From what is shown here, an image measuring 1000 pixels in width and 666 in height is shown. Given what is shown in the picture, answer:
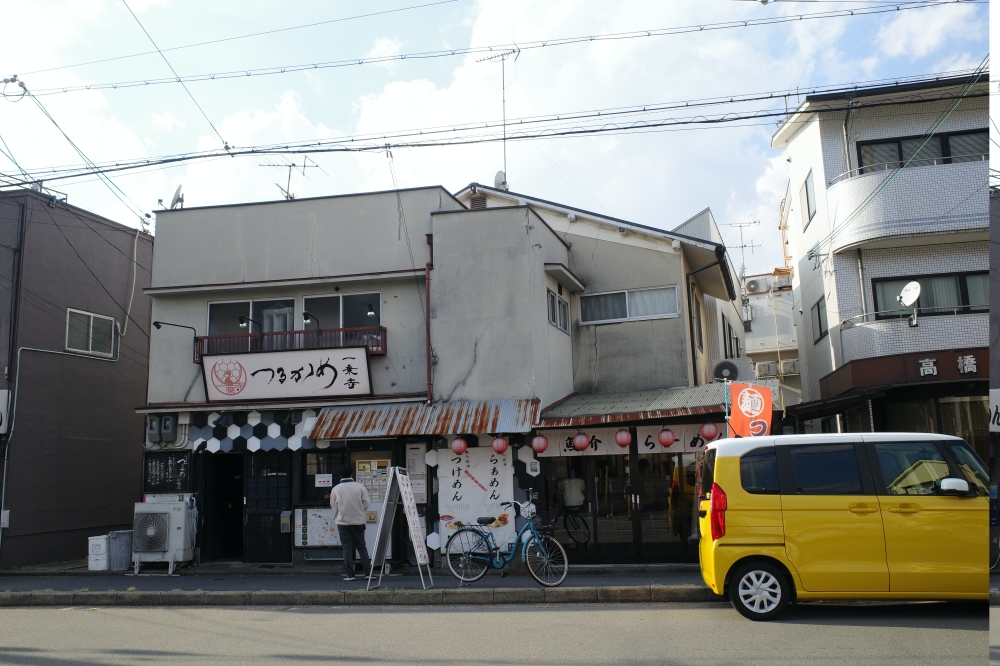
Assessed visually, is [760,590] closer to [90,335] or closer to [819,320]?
[819,320]

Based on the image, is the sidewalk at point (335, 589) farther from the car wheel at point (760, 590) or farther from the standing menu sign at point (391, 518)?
the car wheel at point (760, 590)

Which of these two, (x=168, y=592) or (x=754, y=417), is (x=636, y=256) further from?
(x=168, y=592)

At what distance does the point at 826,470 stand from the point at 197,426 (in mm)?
12387

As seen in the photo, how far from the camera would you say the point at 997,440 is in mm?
12055

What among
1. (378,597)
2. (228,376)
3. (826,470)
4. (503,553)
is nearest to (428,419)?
(503,553)

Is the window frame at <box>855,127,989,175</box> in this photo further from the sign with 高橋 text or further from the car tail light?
the sign with 高橋 text

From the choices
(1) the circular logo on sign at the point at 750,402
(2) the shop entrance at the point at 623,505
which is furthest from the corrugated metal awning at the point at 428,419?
(1) the circular logo on sign at the point at 750,402

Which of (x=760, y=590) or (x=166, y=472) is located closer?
(x=760, y=590)

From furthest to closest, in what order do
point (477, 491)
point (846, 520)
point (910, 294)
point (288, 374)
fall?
point (288, 374) < point (477, 491) < point (910, 294) < point (846, 520)

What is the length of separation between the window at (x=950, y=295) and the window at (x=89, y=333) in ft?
58.0

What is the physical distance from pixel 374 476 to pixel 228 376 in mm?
3774

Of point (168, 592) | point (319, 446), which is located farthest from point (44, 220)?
point (168, 592)

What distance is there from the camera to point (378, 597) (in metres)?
11.3

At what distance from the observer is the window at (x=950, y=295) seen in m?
12.7
